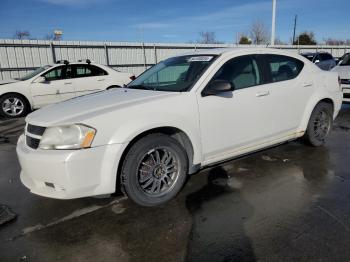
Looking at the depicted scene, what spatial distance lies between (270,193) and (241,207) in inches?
20.7

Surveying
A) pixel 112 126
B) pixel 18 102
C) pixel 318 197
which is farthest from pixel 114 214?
pixel 18 102

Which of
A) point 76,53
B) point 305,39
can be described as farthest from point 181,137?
point 305,39

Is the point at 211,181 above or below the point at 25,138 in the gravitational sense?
below

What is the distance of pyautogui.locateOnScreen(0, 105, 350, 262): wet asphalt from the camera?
8.91 ft

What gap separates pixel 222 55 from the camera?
4129 millimetres

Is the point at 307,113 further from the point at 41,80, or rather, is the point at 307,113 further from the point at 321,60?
the point at 321,60

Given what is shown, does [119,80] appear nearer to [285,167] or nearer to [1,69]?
[1,69]

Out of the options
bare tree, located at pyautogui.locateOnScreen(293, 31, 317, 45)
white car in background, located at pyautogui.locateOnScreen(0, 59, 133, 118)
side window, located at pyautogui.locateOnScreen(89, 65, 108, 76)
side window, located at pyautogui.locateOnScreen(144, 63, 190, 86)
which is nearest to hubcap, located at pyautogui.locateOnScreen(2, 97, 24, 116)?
white car in background, located at pyautogui.locateOnScreen(0, 59, 133, 118)

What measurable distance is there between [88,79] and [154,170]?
7.75 meters

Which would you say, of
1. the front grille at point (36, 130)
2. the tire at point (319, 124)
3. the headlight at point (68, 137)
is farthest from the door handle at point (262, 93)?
the front grille at point (36, 130)

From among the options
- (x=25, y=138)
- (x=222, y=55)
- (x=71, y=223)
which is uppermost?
(x=222, y=55)

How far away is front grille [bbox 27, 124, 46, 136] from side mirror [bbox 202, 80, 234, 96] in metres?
1.77

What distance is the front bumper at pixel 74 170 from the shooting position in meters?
2.99

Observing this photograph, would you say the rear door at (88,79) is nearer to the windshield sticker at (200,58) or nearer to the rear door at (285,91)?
the windshield sticker at (200,58)
